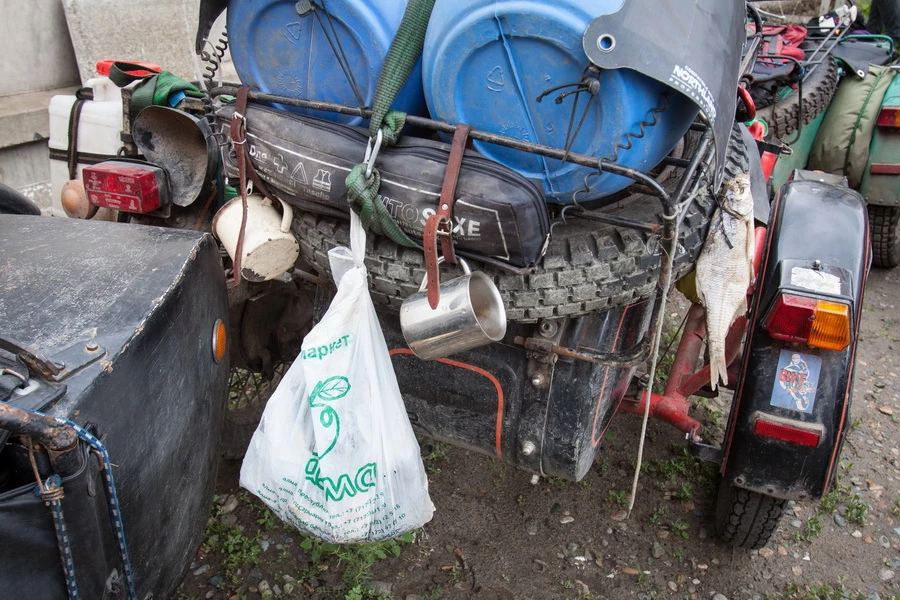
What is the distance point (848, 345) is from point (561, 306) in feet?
2.97

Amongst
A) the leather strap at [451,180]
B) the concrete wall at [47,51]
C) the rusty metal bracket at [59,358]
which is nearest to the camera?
the rusty metal bracket at [59,358]

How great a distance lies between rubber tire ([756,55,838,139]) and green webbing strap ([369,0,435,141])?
2.55 m

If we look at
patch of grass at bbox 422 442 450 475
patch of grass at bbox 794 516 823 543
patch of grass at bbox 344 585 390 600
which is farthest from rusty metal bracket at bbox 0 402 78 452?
patch of grass at bbox 794 516 823 543

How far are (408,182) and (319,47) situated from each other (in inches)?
16.3

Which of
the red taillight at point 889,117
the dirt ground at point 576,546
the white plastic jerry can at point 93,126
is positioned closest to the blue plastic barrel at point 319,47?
the white plastic jerry can at point 93,126

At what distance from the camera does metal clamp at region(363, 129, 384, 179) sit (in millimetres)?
1539

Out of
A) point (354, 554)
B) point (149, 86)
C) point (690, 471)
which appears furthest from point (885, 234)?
point (149, 86)

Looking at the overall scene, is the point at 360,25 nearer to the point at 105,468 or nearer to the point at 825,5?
the point at 105,468

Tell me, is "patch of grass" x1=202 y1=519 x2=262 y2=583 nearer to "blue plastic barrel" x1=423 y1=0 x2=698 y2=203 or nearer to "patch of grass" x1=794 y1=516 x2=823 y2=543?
"blue plastic barrel" x1=423 y1=0 x2=698 y2=203

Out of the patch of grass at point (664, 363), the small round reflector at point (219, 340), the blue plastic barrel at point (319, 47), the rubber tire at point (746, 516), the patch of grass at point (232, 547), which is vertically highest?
the blue plastic barrel at point (319, 47)

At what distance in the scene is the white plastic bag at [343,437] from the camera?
5.60 ft

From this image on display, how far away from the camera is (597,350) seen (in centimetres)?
191

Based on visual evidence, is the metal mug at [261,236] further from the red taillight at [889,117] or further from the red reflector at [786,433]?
the red taillight at [889,117]

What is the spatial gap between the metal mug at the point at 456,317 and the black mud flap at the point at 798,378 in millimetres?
897
